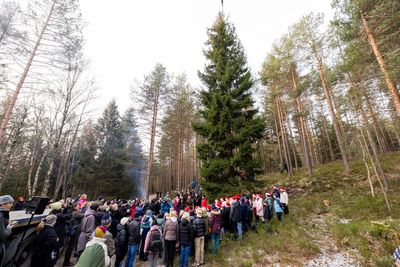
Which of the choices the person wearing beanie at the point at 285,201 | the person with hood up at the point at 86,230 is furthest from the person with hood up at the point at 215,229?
the person wearing beanie at the point at 285,201

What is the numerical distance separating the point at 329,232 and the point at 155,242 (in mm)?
7779

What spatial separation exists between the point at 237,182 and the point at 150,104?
42.0 ft

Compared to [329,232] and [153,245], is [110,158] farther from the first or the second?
[329,232]

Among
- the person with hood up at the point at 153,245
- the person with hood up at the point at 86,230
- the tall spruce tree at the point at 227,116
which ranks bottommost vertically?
the person with hood up at the point at 153,245

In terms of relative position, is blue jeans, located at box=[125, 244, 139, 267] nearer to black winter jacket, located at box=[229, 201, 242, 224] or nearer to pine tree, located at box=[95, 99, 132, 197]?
black winter jacket, located at box=[229, 201, 242, 224]

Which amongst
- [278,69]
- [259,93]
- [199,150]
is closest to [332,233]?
[199,150]

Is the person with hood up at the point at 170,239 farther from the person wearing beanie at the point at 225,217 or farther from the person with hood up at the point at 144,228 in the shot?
the person wearing beanie at the point at 225,217

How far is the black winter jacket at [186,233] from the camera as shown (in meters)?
6.95

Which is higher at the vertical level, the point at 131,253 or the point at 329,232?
the point at 329,232

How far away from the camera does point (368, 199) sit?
11.6 meters

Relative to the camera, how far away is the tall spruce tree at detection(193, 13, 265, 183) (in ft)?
40.4

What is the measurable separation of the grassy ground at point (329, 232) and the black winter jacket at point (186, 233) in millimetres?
1460

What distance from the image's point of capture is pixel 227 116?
13.3 metres

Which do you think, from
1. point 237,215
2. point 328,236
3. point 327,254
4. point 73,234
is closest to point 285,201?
point 328,236
